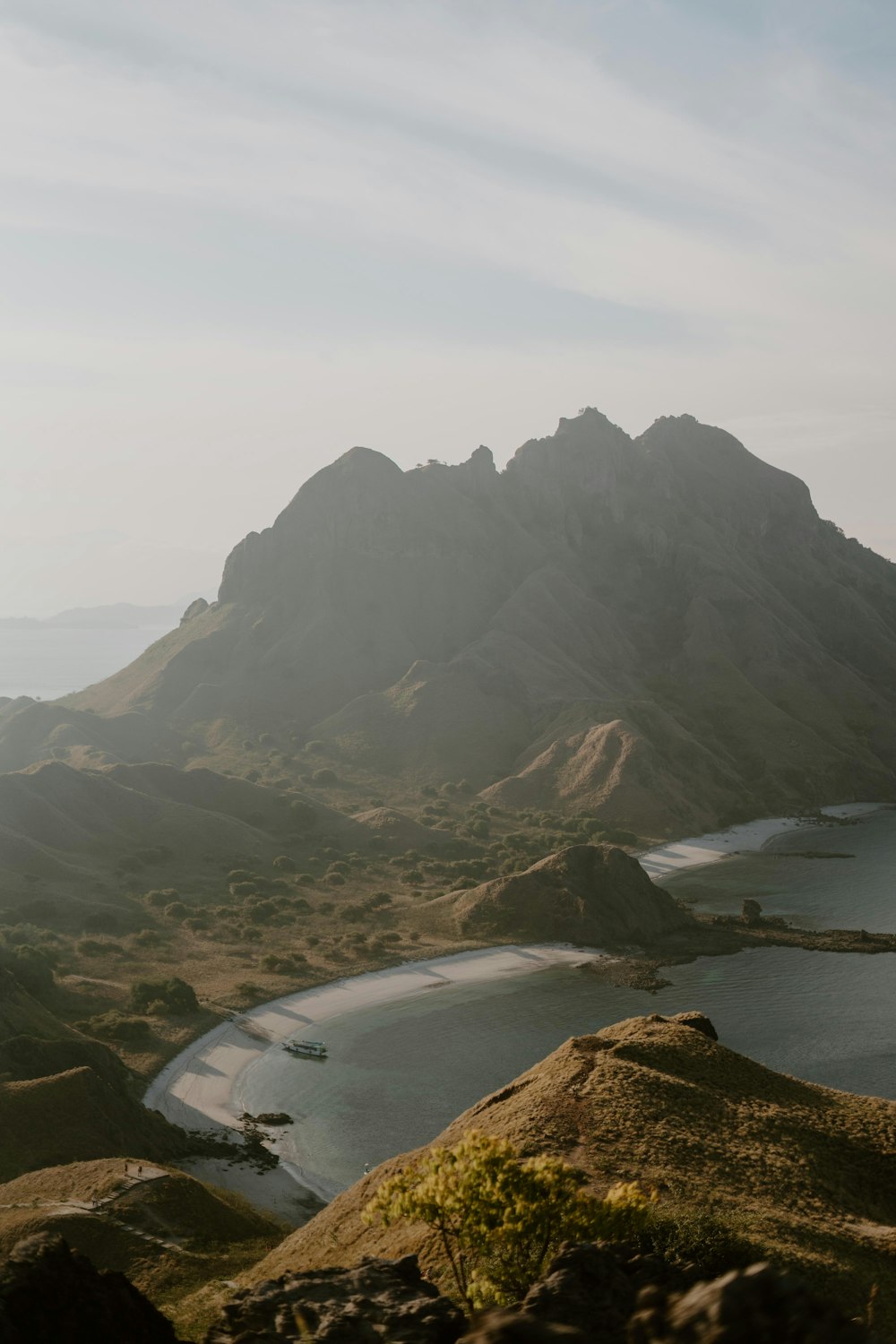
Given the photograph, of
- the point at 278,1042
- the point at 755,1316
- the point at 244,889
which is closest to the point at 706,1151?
the point at 755,1316

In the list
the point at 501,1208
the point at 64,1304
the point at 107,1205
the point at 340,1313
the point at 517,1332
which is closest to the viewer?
the point at 517,1332

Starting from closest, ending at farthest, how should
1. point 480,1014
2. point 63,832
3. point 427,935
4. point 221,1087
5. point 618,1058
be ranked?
point 618,1058 < point 221,1087 < point 480,1014 < point 427,935 < point 63,832

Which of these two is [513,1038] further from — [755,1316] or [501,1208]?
[755,1316]

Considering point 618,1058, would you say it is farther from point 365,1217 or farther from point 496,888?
point 496,888

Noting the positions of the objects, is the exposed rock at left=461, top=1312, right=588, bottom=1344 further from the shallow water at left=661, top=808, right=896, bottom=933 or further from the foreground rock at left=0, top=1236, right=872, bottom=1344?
the shallow water at left=661, top=808, right=896, bottom=933

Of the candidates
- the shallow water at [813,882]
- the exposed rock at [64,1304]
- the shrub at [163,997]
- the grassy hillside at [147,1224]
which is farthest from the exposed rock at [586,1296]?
the shallow water at [813,882]

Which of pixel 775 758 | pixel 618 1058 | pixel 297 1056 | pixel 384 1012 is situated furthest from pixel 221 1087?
pixel 775 758
